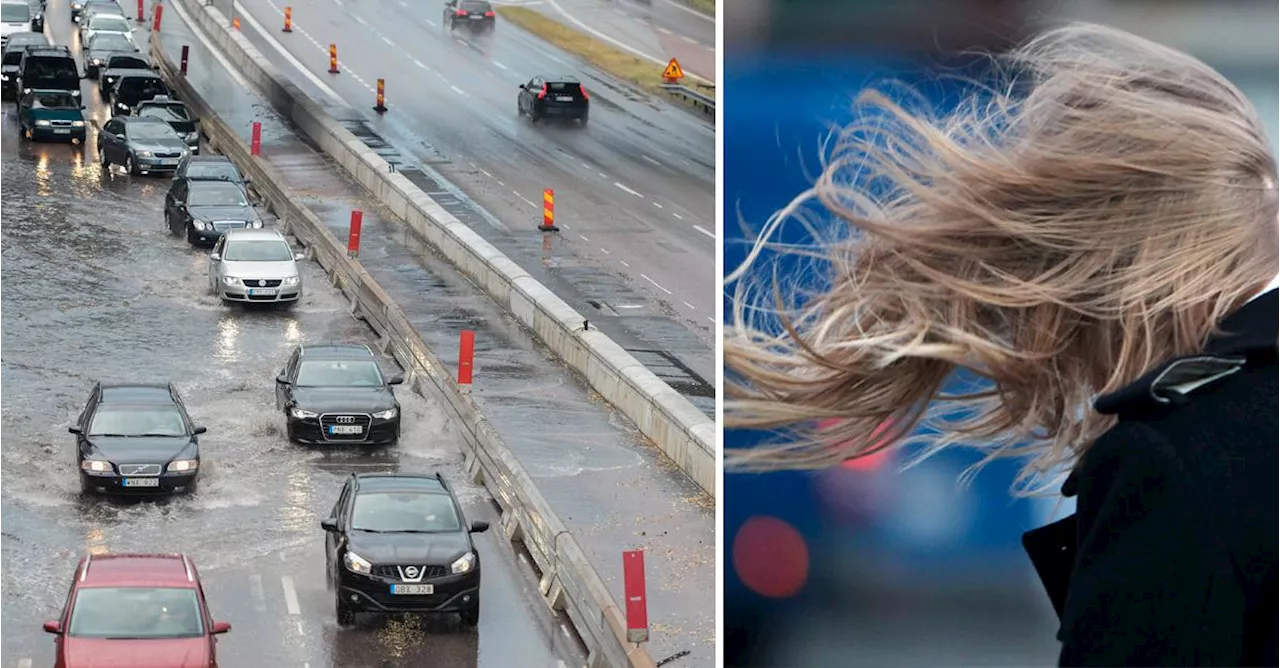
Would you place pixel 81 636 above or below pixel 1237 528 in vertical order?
below

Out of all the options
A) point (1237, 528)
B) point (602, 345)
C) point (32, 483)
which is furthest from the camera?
point (602, 345)

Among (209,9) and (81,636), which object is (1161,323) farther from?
(209,9)

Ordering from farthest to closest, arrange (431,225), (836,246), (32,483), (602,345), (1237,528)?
(431,225) → (602,345) → (32,483) → (836,246) → (1237,528)

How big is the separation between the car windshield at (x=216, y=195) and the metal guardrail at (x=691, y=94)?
70.0ft

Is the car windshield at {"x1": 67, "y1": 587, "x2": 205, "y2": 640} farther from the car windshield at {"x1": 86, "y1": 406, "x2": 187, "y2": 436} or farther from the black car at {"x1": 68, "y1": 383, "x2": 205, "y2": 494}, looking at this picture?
the car windshield at {"x1": 86, "y1": 406, "x2": 187, "y2": 436}

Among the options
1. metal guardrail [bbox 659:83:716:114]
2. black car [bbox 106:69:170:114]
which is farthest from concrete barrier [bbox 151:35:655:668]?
metal guardrail [bbox 659:83:716:114]

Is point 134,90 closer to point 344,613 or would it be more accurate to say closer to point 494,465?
point 494,465

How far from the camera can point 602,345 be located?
2989cm

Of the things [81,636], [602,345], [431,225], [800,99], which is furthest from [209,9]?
→ [800,99]

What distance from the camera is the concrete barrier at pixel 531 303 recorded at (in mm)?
25156

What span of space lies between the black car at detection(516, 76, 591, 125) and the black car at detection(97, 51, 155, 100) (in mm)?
11061

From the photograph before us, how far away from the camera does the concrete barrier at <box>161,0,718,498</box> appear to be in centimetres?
2516

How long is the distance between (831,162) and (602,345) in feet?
89.2

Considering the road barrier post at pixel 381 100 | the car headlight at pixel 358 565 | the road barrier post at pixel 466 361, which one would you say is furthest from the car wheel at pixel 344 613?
the road barrier post at pixel 381 100
